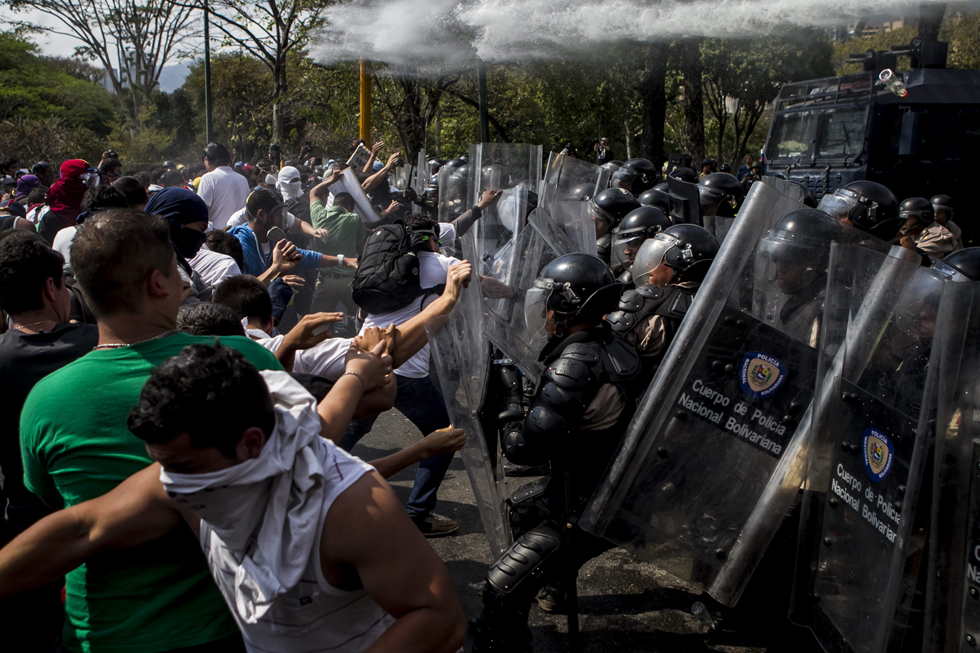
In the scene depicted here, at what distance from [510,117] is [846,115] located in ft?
42.1

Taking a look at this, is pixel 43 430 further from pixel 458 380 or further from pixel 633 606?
pixel 633 606

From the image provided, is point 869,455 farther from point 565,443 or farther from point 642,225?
point 642,225

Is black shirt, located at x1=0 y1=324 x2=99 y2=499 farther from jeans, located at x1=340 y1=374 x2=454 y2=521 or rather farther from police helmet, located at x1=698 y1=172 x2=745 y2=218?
police helmet, located at x1=698 y1=172 x2=745 y2=218

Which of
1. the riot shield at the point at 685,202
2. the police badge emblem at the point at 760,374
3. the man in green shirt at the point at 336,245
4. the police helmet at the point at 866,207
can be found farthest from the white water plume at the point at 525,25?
the police badge emblem at the point at 760,374

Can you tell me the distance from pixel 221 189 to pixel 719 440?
17.2 feet

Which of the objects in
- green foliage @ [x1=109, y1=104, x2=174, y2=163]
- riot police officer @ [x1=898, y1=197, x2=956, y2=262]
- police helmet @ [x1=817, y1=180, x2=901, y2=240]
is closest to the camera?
police helmet @ [x1=817, y1=180, x2=901, y2=240]

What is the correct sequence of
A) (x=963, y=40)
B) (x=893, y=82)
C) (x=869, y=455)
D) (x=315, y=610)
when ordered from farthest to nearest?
(x=963, y=40) < (x=893, y=82) < (x=869, y=455) < (x=315, y=610)

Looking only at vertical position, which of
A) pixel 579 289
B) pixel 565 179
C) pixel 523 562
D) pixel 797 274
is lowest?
pixel 523 562

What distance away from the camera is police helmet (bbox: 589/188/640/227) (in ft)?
18.8

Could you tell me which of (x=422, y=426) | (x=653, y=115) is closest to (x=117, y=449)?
(x=422, y=426)

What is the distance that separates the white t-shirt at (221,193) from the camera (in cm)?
656

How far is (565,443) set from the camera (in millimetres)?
2797

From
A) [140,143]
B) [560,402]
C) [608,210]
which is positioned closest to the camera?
[560,402]

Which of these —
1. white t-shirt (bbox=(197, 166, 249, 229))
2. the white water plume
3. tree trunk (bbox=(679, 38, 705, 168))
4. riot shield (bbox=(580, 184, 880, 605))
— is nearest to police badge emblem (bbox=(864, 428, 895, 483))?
riot shield (bbox=(580, 184, 880, 605))
